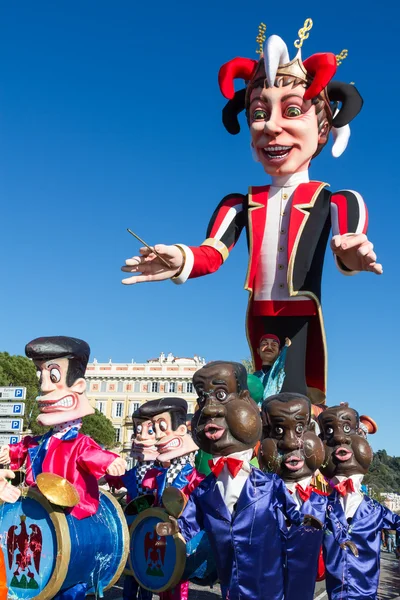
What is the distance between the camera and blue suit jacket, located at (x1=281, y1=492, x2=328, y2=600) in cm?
400

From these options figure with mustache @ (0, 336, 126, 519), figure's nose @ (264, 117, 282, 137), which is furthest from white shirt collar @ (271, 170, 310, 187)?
figure with mustache @ (0, 336, 126, 519)

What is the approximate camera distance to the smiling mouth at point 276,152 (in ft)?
20.1

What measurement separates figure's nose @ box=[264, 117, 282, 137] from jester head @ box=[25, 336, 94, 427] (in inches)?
106

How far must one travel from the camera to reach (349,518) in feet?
15.7

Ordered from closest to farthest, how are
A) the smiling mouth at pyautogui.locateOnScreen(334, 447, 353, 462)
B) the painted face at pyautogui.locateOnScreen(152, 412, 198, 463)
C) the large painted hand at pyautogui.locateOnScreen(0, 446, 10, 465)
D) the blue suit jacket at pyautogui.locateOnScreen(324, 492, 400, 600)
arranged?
the large painted hand at pyautogui.locateOnScreen(0, 446, 10, 465) → the blue suit jacket at pyautogui.locateOnScreen(324, 492, 400, 600) → the smiling mouth at pyautogui.locateOnScreen(334, 447, 353, 462) → the painted face at pyautogui.locateOnScreen(152, 412, 198, 463)

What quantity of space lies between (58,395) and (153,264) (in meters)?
1.48

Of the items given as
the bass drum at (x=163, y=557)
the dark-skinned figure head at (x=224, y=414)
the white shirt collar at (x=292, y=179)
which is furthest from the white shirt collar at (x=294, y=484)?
the white shirt collar at (x=292, y=179)

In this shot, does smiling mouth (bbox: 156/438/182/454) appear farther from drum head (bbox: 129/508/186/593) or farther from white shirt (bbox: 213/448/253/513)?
white shirt (bbox: 213/448/253/513)

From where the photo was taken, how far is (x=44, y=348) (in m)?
4.48

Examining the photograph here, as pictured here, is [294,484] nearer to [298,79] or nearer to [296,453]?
[296,453]

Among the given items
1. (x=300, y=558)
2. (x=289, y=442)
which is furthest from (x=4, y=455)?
(x=300, y=558)

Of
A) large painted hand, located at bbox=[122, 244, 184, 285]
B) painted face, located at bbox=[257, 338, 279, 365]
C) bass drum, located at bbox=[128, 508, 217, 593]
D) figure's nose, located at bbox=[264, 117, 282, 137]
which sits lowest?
bass drum, located at bbox=[128, 508, 217, 593]

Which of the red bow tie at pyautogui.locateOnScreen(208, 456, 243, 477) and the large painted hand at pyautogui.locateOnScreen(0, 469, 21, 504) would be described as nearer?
the red bow tie at pyautogui.locateOnScreen(208, 456, 243, 477)

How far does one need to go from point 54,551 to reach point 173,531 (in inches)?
27.2
